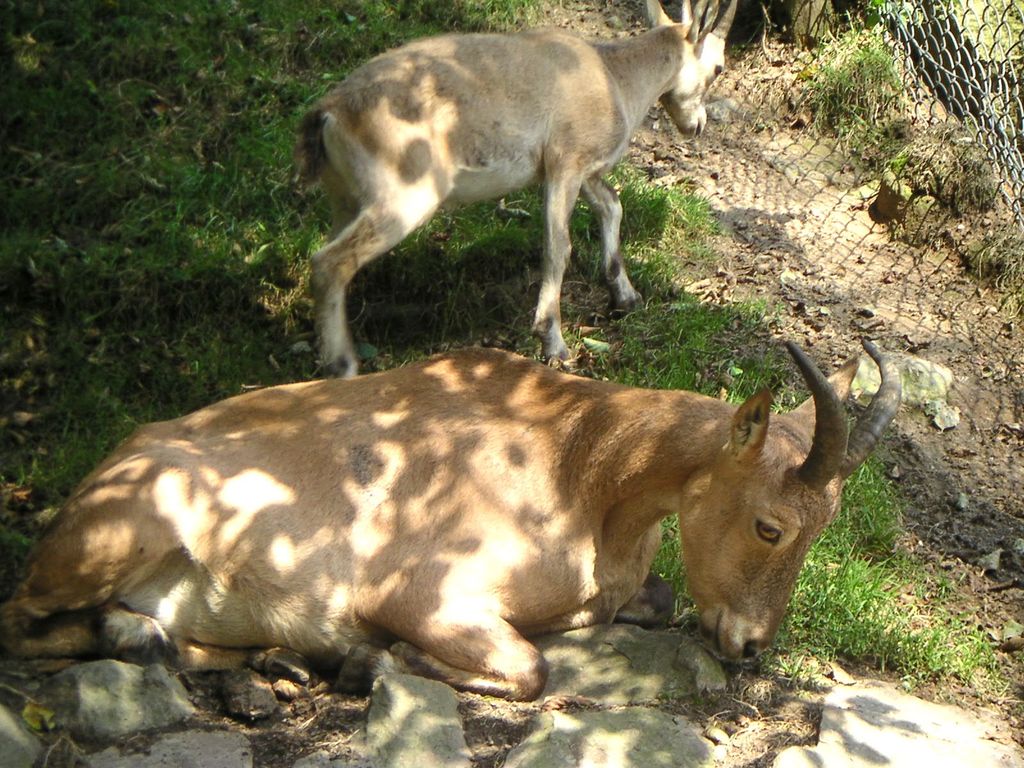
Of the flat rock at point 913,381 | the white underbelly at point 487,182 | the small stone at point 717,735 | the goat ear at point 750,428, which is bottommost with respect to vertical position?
the small stone at point 717,735

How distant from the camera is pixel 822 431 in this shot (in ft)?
16.8

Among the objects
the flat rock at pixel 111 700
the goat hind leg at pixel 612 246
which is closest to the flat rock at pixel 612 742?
the flat rock at pixel 111 700

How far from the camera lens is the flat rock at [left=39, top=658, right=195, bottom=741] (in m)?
4.96

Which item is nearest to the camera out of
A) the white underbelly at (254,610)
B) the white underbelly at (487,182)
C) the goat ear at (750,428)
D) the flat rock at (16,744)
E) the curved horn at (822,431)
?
the flat rock at (16,744)

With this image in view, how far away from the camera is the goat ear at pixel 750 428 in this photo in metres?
5.30

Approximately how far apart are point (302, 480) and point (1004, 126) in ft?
22.7

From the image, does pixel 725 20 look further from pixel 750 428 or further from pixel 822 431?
pixel 822 431

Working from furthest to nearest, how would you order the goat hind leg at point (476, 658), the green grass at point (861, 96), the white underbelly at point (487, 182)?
→ the green grass at point (861, 96)
the white underbelly at point (487, 182)
the goat hind leg at point (476, 658)

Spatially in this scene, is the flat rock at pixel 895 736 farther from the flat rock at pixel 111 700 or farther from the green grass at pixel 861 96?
the green grass at pixel 861 96

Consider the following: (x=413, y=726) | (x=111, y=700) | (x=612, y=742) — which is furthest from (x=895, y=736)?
(x=111, y=700)

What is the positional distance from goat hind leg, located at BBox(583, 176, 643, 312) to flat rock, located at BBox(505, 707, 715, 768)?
13.3ft

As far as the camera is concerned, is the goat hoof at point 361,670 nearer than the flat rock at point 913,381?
Yes

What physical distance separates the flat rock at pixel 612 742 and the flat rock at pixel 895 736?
0.39m

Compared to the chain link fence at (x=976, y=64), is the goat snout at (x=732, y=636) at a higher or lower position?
lower
